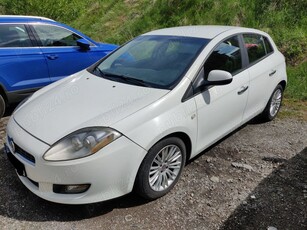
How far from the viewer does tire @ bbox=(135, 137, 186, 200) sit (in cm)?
291

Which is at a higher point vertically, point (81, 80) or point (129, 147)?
point (81, 80)

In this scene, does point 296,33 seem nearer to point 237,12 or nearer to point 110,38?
point 237,12

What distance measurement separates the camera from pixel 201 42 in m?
3.63

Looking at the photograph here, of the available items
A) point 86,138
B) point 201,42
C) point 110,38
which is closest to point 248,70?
point 201,42

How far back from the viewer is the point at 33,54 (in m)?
5.13

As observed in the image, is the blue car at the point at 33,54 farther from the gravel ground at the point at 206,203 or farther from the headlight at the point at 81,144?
the headlight at the point at 81,144

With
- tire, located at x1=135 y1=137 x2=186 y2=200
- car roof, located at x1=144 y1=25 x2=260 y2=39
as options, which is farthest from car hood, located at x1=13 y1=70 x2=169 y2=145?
car roof, located at x1=144 y1=25 x2=260 y2=39

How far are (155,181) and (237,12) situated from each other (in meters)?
7.07

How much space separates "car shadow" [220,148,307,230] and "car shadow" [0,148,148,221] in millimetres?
968

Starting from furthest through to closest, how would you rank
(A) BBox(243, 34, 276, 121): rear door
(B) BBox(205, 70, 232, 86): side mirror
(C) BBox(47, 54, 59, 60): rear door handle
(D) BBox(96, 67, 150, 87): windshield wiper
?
(C) BBox(47, 54, 59, 60): rear door handle → (A) BBox(243, 34, 276, 121): rear door → (D) BBox(96, 67, 150, 87): windshield wiper → (B) BBox(205, 70, 232, 86): side mirror

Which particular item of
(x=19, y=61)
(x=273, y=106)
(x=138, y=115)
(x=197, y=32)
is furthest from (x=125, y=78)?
(x=273, y=106)

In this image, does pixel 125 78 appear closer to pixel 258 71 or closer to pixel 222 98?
pixel 222 98

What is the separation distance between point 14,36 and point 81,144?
3179 millimetres

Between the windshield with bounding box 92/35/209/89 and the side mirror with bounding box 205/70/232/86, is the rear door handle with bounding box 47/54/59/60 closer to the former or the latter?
the windshield with bounding box 92/35/209/89
